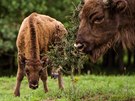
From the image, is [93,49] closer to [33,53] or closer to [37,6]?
[33,53]

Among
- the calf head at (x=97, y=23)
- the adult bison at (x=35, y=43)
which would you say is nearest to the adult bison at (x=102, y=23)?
the calf head at (x=97, y=23)

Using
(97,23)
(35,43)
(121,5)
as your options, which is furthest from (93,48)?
(35,43)

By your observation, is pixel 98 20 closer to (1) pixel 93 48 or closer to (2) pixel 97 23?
(2) pixel 97 23

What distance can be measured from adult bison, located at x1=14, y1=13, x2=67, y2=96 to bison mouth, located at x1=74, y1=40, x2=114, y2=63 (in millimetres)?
2552

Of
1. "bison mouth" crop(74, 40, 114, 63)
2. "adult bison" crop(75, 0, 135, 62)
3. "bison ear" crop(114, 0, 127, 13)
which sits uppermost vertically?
"bison ear" crop(114, 0, 127, 13)

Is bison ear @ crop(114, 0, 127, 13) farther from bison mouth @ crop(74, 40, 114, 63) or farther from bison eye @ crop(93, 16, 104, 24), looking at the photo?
bison mouth @ crop(74, 40, 114, 63)

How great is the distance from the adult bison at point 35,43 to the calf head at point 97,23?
268 cm

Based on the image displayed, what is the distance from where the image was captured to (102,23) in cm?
888

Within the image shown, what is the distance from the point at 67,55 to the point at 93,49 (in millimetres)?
1662

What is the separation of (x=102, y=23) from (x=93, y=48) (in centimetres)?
49

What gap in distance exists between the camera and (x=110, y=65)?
34438 mm

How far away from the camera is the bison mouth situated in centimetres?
874

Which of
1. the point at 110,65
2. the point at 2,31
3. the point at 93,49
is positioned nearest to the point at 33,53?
the point at 93,49

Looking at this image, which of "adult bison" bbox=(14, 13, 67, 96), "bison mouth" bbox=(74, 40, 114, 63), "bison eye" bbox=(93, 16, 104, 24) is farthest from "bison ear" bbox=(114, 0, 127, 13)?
"adult bison" bbox=(14, 13, 67, 96)
